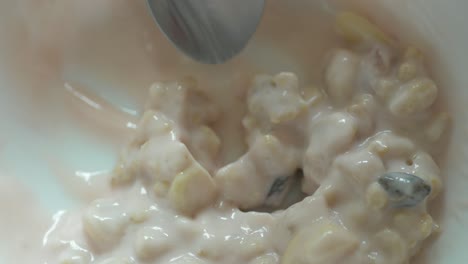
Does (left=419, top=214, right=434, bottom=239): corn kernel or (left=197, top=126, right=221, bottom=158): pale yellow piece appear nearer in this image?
(left=419, top=214, right=434, bottom=239): corn kernel

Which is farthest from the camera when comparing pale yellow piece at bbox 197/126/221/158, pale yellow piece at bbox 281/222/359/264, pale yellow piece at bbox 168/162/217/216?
pale yellow piece at bbox 197/126/221/158

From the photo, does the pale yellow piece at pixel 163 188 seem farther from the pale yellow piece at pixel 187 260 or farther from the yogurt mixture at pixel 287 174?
the pale yellow piece at pixel 187 260

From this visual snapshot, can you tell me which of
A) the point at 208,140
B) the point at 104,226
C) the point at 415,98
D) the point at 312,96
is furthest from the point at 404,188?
the point at 104,226

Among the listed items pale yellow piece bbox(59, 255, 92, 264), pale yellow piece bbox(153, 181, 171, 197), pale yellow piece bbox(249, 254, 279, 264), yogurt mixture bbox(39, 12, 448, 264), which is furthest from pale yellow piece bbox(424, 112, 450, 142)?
pale yellow piece bbox(59, 255, 92, 264)

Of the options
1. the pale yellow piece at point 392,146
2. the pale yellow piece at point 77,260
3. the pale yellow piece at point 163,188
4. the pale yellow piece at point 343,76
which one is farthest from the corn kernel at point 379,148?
the pale yellow piece at point 77,260

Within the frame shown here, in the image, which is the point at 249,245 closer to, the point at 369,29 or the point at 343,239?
the point at 343,239

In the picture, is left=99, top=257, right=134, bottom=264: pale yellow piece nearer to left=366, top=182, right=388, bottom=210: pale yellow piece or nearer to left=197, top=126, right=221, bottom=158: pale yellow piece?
left=197, top=126, right=221, bottom=158: pale yellow piece
